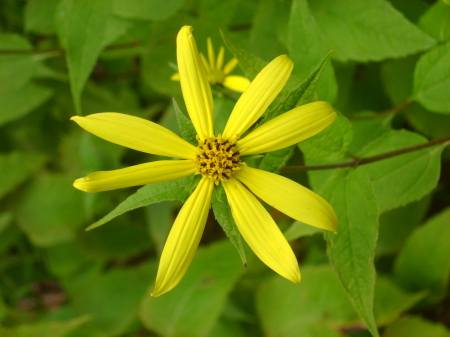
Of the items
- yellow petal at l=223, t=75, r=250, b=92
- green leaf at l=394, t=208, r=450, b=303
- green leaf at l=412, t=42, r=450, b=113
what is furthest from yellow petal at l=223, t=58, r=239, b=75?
green leaf at l=394, t=208, r=450, b=303

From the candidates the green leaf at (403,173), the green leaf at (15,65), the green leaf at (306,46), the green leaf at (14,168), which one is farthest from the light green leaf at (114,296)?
the green leaf at (306,46)

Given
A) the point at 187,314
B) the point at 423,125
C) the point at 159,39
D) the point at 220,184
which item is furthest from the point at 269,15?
A: the point at 187,314

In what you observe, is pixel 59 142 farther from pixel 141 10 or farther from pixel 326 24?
pixel 326 24

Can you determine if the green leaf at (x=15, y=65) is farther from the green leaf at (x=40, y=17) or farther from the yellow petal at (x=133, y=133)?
the yellow petal at (x=133, y=133)

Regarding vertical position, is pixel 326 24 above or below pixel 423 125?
above

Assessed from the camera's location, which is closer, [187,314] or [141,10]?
[141,10]

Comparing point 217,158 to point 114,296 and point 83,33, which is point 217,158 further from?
point 114,296
